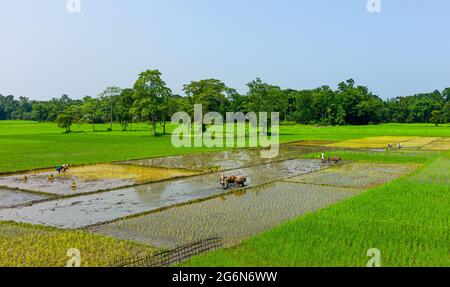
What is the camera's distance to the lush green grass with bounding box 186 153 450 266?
10.5m

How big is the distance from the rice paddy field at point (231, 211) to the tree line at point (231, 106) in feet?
88.0

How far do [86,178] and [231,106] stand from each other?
73018 mm

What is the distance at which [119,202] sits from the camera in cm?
1858

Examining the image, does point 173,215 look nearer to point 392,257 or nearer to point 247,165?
point 392,257

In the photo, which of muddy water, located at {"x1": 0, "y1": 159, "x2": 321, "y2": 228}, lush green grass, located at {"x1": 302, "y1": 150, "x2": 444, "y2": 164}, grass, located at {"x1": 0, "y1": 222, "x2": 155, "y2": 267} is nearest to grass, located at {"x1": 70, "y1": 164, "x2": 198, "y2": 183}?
muddy water, located at {"x1": 0, "y1": 159, "x2": 321, "y2": 228}

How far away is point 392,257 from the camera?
10625 mm

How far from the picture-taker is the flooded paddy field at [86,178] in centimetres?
2139

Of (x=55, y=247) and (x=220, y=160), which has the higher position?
(x=220, y=160)

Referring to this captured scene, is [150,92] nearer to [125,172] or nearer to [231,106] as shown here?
[125,172]

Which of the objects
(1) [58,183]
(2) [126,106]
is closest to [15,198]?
(1) [58,183]

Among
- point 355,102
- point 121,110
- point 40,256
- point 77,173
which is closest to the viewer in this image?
point 40,256

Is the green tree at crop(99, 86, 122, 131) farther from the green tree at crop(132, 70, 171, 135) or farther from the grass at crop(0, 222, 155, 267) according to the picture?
the grass at crop(0, 222, 155, 267)
